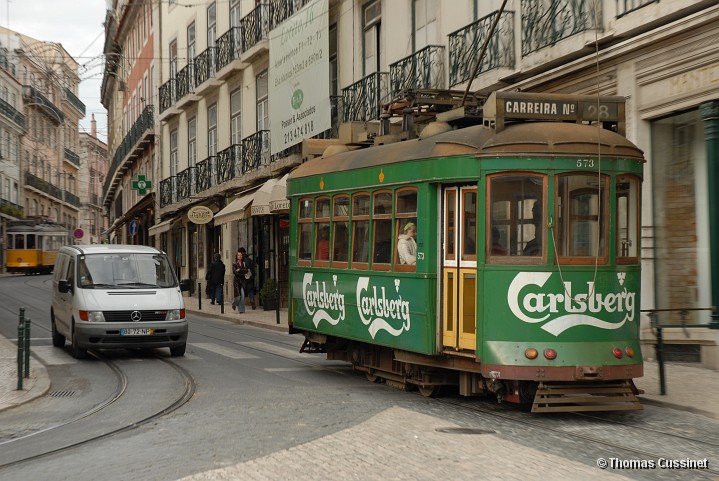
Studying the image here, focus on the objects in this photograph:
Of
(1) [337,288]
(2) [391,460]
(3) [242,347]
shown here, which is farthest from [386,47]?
(2) [391,460]

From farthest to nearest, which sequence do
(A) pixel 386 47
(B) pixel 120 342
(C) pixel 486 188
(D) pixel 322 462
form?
(A) pixel 386 47 < (B) pixel 120 342 < (C) pixel 486 188 < (D) pixel 322 462

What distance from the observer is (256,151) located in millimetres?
30875

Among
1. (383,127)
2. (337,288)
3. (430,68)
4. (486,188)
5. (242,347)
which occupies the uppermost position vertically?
(430,68)

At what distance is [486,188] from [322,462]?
3.50 m

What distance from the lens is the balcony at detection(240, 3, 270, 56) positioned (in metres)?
30.4

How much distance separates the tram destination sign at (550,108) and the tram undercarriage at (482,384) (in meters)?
2.45

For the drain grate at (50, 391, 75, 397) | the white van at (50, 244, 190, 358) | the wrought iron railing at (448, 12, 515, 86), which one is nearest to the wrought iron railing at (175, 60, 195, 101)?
the wrought iron railing at (448, 12, 515, 86)

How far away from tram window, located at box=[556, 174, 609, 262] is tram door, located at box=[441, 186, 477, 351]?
2.84ft

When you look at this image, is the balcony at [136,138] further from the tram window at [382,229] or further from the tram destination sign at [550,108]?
the tram destination sign at [550,108]

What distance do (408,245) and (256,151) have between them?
20.5 meters

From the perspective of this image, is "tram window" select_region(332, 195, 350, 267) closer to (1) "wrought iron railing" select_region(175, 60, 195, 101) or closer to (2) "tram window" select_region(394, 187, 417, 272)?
(2) "tram window" select_region(394, 187, 417, 272)

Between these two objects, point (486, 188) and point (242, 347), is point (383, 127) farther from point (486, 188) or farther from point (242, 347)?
point (242, 347)

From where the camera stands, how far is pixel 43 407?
1104cm

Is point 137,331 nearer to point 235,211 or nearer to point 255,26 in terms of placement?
point 235,211
